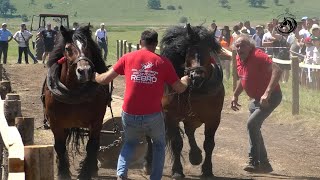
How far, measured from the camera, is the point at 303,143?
39.9 ft

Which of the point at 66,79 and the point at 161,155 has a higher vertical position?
the point at 66,79

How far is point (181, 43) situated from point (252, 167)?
220 centimetres

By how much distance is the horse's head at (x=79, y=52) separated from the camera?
24.7 feet

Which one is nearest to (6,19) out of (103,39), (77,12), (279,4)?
(77,12)

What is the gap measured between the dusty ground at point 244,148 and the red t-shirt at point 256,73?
47.1 inches

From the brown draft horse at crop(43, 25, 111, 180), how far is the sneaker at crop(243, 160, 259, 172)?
94.0 inches

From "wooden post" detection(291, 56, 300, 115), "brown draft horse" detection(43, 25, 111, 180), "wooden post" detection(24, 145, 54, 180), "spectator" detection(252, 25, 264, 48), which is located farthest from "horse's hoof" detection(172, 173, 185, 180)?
"spectator" detection(252, 25, 264, 48)

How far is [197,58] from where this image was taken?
8.55m

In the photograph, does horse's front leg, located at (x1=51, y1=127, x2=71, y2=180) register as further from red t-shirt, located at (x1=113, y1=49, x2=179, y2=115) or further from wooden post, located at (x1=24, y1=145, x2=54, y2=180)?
wooden post, located at (x1=24, y1=145, x2=54, y2=180)

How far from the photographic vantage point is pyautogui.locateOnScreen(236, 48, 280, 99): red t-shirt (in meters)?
9.53

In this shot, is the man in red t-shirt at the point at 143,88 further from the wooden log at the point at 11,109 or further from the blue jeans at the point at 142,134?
the wooden log at the point at 11,109

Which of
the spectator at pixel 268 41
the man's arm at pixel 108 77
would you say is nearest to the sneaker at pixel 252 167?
the man's arm at pixel 108 77

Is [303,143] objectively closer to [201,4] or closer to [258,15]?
[258,15]

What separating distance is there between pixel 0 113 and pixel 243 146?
6.54 metres
